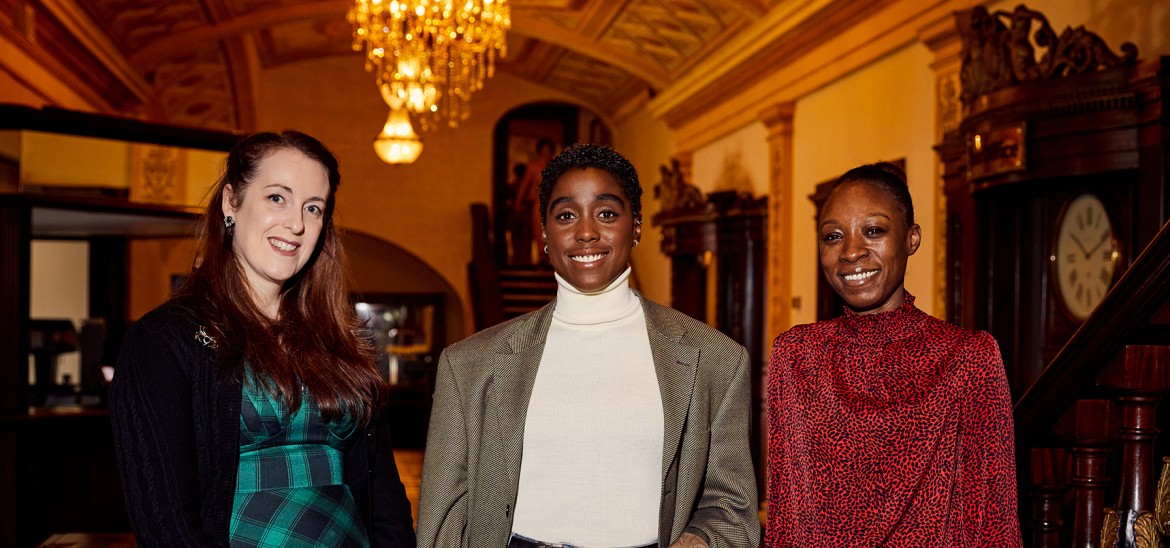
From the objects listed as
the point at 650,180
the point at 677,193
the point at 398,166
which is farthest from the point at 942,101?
the point at 398,166

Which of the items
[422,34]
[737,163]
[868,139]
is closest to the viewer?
[868,139]

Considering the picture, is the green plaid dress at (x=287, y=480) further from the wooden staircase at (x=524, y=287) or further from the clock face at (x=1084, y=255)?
the wooden staircase at (x=524, y=287)

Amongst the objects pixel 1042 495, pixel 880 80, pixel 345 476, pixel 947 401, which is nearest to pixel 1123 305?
pixel 1042 495

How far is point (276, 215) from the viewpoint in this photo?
2.30 meters

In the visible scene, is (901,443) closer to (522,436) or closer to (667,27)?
(522,436)

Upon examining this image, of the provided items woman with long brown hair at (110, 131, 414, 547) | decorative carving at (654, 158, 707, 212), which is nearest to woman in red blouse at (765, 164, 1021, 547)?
woman with long brown hair at (110, 131, 414, 547)

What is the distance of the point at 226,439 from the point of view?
7.12ft

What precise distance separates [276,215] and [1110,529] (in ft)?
7.18

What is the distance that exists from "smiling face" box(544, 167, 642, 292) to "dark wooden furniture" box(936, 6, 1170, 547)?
4.26 feet

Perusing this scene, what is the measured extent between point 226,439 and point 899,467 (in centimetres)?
134

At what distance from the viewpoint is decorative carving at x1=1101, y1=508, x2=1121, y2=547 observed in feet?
9.07

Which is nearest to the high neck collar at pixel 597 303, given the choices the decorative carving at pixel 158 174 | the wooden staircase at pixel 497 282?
the decorative carving at pixel 158 174

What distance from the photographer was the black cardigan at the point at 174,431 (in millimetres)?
2055

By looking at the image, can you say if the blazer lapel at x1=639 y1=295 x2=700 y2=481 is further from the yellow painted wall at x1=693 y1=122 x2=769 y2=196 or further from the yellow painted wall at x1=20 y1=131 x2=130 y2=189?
the yellow painted wall at x1=693 y1=122 x2=769 y2=196
